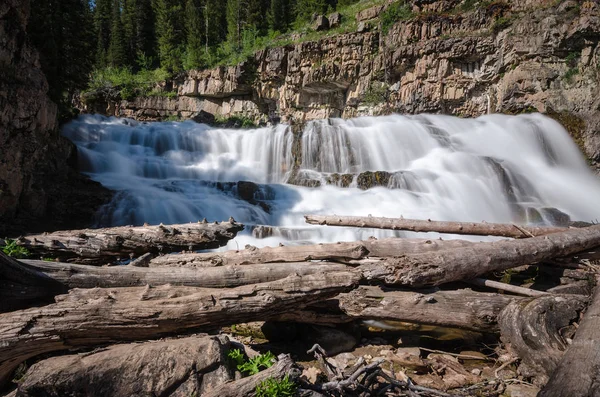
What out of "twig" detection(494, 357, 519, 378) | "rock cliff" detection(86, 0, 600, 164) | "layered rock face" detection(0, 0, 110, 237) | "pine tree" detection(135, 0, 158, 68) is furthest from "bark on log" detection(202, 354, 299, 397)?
"pine tree" detection(135, 0, 158, 68)

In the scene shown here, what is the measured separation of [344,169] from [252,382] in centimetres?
1444

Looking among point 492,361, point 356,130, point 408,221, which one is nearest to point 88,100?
point 356,130

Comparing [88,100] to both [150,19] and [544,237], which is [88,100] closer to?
[150,19]

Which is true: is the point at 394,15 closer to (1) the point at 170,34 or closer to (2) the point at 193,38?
(2) the point at 193,38

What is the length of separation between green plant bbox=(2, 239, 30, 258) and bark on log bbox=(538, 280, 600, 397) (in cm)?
535

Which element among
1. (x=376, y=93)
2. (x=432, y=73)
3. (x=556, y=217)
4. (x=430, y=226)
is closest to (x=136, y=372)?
(x=430, y=226)

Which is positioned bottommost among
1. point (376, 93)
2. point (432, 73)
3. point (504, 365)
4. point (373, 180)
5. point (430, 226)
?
point (504, 365)

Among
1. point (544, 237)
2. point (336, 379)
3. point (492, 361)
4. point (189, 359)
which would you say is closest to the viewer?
point (189, 359)

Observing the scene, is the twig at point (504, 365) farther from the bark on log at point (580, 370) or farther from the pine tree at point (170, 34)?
the pine tree at point (170, 34)

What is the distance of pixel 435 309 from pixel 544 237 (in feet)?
7.73

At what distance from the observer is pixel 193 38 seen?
121ft

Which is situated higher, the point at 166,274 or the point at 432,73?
the point at 432,73

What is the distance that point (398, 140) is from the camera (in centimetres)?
1698

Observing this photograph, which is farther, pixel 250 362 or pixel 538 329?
pixel 538 329
